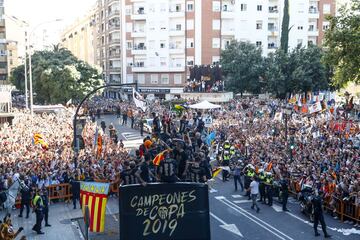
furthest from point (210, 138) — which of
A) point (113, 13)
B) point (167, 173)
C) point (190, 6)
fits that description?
point (113, 13)

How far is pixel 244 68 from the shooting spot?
5253cm

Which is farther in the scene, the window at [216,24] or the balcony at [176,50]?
the balcony at [176,50]

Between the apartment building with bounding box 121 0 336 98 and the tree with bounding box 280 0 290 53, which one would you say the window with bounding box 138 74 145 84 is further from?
the tree with bounding box 280 0 290 53

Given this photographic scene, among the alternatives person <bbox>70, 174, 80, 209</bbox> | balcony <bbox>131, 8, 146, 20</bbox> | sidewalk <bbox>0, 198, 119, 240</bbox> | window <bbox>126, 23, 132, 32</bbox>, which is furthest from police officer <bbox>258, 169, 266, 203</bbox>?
window <bbox>126, 23, 132, 32</bbox>

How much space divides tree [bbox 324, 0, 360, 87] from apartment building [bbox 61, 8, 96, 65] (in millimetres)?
67681

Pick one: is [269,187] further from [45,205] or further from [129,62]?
[129,62]

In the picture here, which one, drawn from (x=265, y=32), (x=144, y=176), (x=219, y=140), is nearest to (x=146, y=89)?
(x=265, y=32)

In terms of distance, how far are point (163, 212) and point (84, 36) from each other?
98171mm

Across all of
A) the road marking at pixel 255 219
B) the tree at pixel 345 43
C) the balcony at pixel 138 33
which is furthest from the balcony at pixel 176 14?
the road marking at pixel 255 219

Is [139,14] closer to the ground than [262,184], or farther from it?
farther from it

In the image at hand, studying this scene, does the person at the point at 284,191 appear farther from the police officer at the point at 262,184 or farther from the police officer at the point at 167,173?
the police officer at the point at 167,173

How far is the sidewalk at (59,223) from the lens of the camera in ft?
50.1

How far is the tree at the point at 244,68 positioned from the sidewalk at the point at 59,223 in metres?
35.5

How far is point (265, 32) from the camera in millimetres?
66438
